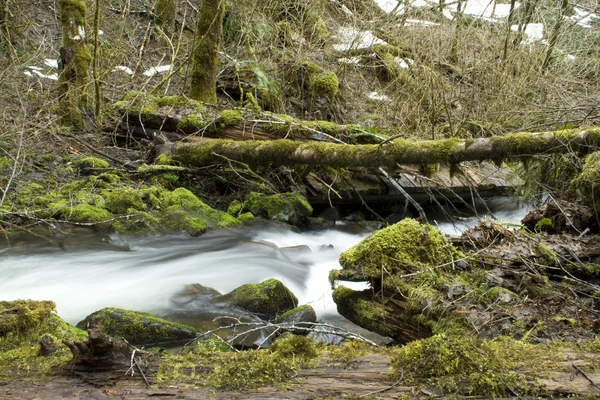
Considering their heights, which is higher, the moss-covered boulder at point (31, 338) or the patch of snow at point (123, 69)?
the patch of snow at point (123, 69)

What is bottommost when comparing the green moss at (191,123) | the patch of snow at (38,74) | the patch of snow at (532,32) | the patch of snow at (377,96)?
the green moss at (191,123)

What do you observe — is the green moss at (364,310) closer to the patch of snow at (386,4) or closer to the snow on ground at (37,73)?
the snow on ground at (37,73)

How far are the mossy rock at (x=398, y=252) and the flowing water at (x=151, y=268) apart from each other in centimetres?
110

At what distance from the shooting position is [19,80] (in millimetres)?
9477

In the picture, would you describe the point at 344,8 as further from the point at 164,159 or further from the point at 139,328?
the point at 139,328

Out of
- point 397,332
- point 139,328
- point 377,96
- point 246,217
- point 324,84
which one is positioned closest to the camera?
point 397,332

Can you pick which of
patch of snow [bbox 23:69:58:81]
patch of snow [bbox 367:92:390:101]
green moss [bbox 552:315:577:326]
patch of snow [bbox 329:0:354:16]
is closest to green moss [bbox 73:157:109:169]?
patch of snow [bbox 23:69:58:81]

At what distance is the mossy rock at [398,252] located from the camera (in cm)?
386

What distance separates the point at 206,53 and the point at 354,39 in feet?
15.1

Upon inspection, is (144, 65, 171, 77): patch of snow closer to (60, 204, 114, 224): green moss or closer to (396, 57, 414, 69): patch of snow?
(60, 204, 114, 224): green moss

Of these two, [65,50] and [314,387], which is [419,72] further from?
[314,387]

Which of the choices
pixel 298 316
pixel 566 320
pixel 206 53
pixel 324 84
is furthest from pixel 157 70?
pixel 566 320

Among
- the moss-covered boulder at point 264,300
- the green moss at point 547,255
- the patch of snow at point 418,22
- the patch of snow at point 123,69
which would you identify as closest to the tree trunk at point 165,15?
the patch of snow at point 123,69

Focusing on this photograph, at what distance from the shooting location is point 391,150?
6652 mm
